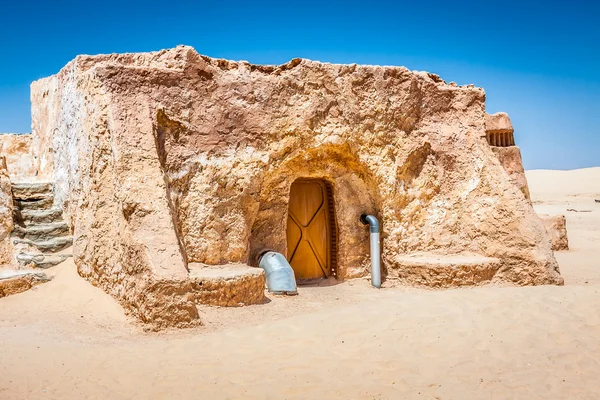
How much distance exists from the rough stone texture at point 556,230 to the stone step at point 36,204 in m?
11.4

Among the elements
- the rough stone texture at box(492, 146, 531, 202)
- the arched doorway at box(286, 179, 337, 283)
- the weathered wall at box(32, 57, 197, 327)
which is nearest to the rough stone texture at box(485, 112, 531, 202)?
the rough stone texture at box(492, 146, 531, 202)

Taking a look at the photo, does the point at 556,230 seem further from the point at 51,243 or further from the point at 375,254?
the point at 51,243

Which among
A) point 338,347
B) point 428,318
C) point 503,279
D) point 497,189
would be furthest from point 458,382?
point 497,189

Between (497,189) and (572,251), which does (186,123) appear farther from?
(572,251)

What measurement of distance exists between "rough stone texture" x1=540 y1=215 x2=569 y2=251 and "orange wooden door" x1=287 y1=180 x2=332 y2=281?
7.02m

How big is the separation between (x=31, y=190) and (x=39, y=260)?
1.58 meters

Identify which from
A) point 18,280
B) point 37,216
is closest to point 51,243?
point 37,216

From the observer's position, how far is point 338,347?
18.9 feet

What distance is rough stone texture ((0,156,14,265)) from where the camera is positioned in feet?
25.9

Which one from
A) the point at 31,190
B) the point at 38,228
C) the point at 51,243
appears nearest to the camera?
the point at 51,243

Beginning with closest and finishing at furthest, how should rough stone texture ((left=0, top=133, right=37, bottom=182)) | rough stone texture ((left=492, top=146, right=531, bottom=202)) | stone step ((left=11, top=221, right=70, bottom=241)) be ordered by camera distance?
stone step ((left=11, top=221, right=70, bottom=241)) → rough stone texture ((left=0, top=133, right=37, bottom=182)) → rough stone texture ((left=492, top=146, right=531, bottom=202))

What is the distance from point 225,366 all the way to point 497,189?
607 cm

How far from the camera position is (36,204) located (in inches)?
343

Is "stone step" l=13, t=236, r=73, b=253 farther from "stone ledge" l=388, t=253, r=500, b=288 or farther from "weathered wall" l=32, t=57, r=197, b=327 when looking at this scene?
"stone ledge" l=388, t=253, r=500, b=288
